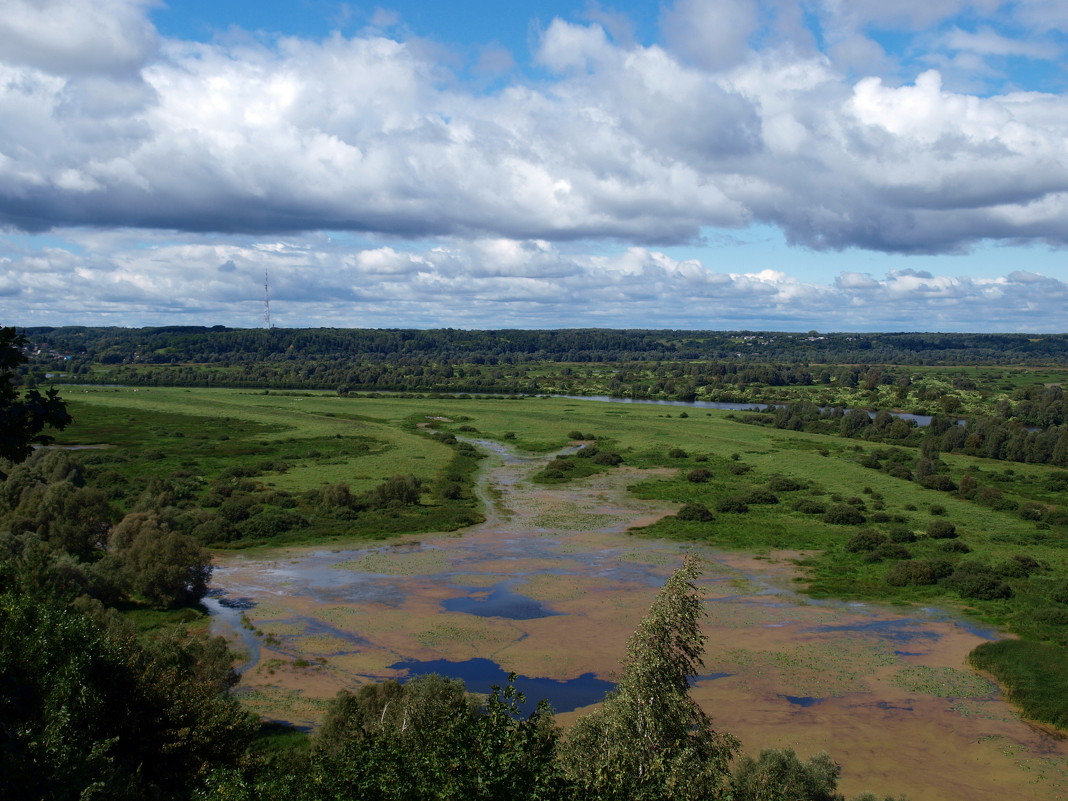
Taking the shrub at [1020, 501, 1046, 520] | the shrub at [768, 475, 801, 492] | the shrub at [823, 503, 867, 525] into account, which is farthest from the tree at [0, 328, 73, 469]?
the shrub at [1020, 501, 1046, 520]

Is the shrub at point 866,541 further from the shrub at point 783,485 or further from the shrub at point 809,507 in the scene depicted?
the shrub at point 783,485

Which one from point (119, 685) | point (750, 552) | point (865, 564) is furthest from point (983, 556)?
point (119, 685)

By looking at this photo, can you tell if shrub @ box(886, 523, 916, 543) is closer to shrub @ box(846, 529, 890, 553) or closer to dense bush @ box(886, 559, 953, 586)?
shrub @ box(846, 529, 890, 553)

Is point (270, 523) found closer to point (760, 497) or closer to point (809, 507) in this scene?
point (760, 497)

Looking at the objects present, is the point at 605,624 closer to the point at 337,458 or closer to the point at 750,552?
the point at 750,552

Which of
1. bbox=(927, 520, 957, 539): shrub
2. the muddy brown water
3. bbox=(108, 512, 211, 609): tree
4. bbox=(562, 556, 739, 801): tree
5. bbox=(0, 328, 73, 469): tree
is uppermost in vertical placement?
bbox=(0, 328, 73, 469): tree

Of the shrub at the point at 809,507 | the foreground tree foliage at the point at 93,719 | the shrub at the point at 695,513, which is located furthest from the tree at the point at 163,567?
the shrub at the point at 809,507
